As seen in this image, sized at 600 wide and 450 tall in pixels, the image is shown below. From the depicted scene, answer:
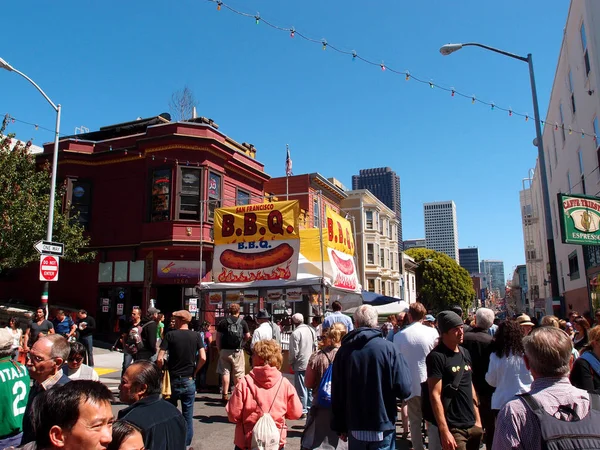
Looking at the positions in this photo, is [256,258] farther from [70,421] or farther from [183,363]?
[70,421]

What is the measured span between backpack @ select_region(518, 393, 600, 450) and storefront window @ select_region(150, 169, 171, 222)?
68.6ft

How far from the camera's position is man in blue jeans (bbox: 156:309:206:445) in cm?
679

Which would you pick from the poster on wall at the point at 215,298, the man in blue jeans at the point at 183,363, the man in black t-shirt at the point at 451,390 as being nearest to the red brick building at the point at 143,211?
the poster on wall at the point at 215,298

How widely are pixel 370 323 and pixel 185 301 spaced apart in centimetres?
1851

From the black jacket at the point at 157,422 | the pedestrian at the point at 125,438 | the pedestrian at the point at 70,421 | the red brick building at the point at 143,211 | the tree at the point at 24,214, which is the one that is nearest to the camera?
the pedestrian at the point at 70,421

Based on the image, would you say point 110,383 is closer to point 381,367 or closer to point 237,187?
point 381,367

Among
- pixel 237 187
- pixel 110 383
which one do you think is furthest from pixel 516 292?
pixel 110 383

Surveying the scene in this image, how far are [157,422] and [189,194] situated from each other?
1954 centimetres

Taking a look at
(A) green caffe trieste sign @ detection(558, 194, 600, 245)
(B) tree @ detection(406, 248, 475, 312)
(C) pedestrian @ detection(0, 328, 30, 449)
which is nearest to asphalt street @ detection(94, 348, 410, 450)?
(C) pedestrian @ detection(0, 328, 30, 449)

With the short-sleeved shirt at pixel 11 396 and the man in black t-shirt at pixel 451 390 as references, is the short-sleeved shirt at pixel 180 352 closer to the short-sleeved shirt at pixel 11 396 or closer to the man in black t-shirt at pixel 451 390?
the short-sleeved shirt at pixel 11 396

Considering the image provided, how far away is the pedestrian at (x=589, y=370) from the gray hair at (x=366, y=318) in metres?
1.83

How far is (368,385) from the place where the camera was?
171 inches

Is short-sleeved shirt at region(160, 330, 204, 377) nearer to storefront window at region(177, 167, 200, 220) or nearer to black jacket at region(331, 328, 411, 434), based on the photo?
black jacket at region(331, 328, 411, 434)

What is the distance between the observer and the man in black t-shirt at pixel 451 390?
433cm
